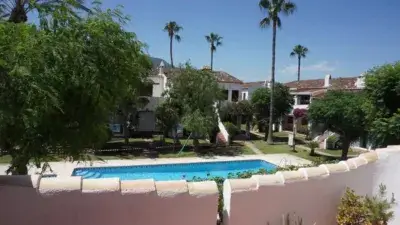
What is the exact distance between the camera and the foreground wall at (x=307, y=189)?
486cm

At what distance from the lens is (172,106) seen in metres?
31.0

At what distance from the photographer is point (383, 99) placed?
16.1 meters

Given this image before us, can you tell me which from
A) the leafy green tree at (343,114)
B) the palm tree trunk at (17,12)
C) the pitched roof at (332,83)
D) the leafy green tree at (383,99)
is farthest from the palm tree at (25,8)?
the pitched roof at (332,83)

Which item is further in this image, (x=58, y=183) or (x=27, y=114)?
(x=27, y=114)

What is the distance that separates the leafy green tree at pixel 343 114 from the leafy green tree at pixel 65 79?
22.2 m

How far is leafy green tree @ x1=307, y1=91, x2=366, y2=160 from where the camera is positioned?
89.1 ft

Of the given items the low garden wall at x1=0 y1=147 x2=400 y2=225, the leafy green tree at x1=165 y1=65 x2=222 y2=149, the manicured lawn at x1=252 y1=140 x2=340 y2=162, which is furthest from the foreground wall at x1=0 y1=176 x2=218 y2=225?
the manicured lawn at x1=252 y1=140 x2=340 y2=162

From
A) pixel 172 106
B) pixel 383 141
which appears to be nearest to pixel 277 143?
pixel 172 106

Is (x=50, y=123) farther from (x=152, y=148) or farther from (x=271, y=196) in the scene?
(x=152, y=148)

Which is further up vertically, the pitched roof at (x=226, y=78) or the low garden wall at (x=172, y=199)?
the pitched roof at (x=226, y=78)

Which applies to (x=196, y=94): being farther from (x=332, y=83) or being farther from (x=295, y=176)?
(x=332, y=83)

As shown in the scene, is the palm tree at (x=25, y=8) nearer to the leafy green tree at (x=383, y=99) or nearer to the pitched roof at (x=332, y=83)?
the leafy green tree at (x=383, y=99)

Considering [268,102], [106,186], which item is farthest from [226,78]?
[106,186]

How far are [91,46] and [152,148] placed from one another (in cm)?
2282
